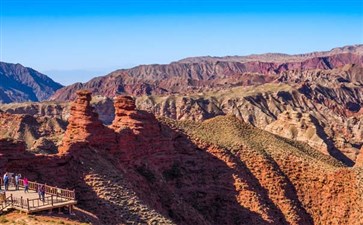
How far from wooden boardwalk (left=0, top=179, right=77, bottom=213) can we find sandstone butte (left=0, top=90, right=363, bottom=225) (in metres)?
7.36

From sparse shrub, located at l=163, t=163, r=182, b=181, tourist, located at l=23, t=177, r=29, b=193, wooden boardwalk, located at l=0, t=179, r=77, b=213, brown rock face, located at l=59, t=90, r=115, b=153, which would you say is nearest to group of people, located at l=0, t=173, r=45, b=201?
tourist, located at l=23, t=177, r=29, b=193

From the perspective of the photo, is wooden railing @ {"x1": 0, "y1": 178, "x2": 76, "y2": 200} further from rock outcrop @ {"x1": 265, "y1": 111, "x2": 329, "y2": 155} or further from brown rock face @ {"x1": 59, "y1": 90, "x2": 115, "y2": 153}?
rock outcrop @ {"x1": 265, "y1": 111, "x2": 329, "y2": 155}

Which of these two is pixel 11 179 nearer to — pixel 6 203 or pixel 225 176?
pixel 6 203

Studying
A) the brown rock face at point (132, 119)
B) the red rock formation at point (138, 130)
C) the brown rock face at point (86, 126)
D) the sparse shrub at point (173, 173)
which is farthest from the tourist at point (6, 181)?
the sparse shrub at point (173, 173)

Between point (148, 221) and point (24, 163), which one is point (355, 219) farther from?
point (24, 163)

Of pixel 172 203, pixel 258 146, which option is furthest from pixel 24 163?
pixel 258 146

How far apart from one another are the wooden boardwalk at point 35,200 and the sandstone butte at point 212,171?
7.36m

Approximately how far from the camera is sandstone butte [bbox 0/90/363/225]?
49.5 metres

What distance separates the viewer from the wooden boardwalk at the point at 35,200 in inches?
1314

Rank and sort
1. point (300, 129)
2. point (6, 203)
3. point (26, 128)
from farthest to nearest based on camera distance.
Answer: point (300, 129), point (26, 128), point (6, 203)

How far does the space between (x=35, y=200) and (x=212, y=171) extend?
85.3 ft

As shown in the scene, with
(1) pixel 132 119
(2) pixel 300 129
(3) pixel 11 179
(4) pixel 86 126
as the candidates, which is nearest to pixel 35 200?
Answer: (3) pixel 11 179

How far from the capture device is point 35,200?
113ft

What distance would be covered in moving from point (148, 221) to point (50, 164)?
8.01m
